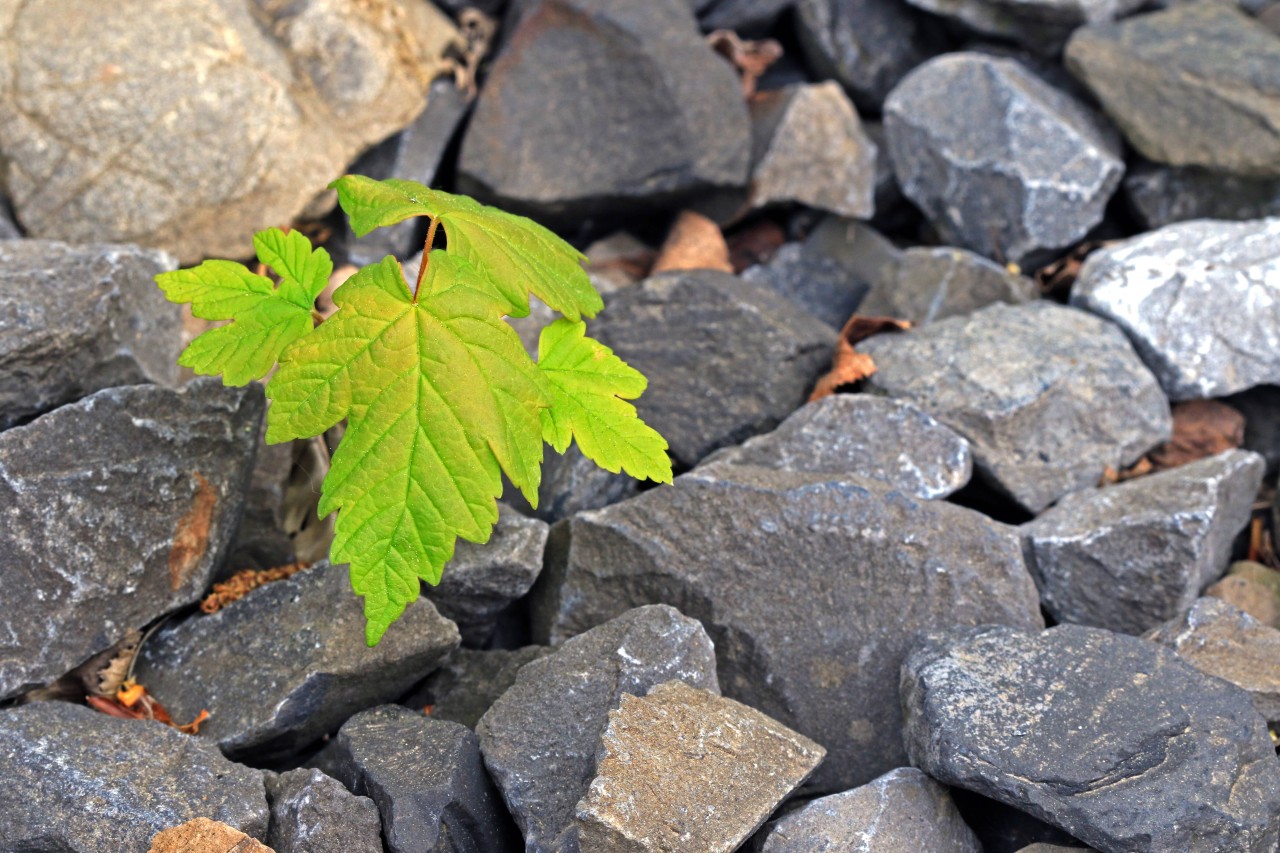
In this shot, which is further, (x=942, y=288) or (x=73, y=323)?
(x=942, y=288)

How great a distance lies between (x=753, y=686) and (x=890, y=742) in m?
0.33

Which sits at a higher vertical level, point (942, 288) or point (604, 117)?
point (604, 117)

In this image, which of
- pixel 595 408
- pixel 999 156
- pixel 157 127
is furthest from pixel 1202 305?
pixel 157 127

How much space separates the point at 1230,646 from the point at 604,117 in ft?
9.06

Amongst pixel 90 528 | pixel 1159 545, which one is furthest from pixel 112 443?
pixel 1159 545

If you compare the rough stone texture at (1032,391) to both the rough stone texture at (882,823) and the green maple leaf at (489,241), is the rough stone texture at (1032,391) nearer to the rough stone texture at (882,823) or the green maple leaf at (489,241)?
the rough stone texture at (882,823)

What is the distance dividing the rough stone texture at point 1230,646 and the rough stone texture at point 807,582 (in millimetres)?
335

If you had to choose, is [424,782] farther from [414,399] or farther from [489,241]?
[489,241]

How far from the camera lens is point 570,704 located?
2363mm

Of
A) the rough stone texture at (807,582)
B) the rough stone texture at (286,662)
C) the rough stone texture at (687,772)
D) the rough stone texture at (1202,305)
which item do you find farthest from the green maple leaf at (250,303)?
the rough stone texture at (1202,305)

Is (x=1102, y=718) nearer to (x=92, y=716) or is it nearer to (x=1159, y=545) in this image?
(x=1159, y=545)

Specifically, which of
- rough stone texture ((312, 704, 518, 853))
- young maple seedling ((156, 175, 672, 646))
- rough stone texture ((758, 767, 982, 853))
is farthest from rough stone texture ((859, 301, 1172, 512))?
rough stone texture ((312, 704, 518, 853))

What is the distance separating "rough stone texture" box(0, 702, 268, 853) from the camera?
2.11 metres

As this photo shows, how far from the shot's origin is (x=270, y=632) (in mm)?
2596
